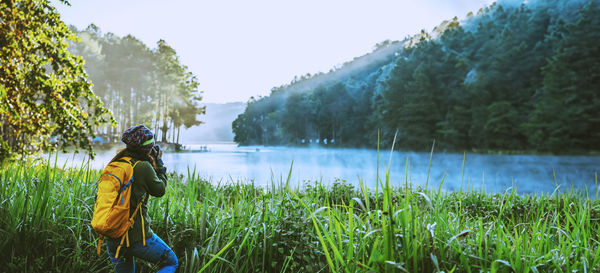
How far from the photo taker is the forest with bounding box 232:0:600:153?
2967 centimetres

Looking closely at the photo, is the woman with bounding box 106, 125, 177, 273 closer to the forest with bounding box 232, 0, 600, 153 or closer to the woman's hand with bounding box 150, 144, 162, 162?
the woman's hand with bounding box 150, 144, 162, 162

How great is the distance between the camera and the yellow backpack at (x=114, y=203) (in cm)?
209

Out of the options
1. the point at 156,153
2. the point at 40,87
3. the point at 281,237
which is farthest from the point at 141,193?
the point at 40,87

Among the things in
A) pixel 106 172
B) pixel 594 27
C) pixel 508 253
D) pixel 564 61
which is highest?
pixel 594 27

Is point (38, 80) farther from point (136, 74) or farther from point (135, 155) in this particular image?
point (136, 74)

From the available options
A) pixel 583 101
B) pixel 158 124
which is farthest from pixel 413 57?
pixel 158 124

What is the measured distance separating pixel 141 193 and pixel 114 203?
7.1 inches

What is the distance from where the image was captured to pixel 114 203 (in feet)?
6.95

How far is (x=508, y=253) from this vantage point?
2.18m

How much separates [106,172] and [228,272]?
1382 mm

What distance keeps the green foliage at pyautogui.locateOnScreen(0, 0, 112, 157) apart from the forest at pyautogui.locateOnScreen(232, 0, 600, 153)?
113ft

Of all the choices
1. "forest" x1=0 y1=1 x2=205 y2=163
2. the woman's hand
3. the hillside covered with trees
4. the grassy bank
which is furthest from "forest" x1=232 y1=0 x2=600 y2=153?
the woman's hand

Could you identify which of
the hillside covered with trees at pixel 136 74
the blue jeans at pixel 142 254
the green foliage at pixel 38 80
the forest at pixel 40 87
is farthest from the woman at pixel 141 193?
the hillside covered with trees at pixel 136 74

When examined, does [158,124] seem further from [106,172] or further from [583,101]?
[583,101]
